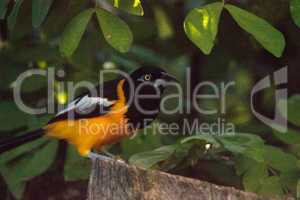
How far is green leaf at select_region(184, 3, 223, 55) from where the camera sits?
9.91 feet

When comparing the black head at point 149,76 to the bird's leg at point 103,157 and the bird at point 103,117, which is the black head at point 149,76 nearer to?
the bird at point 103,117

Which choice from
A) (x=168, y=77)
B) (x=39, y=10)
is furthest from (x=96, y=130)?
(x=39, y=10)

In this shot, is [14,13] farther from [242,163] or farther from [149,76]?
[242,163]

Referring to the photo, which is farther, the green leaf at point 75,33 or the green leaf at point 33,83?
the green leaf at point 33,83

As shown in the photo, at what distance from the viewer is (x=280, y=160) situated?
3.36 metres

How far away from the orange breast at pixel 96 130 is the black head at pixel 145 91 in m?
0.07

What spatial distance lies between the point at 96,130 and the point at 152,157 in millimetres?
761

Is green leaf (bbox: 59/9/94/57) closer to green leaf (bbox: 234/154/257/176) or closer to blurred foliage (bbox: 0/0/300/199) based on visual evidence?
blurred foliage (bbox: 0/0/300/199)

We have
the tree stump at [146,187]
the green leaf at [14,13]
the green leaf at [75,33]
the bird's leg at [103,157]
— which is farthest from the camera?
the green leaf at [14,13]

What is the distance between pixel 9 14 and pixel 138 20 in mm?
921

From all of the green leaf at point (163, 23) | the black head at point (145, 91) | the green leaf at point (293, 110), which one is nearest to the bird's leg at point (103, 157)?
the black head at point (145, 91)

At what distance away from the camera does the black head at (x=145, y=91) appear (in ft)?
13.6

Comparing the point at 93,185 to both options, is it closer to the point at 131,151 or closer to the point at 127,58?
the point at 131,151

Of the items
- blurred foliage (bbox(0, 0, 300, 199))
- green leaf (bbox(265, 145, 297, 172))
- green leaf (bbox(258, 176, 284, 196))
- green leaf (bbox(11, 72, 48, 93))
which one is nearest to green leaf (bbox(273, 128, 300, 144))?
blurred foliage (bbox(0, 0, 300, 199))
